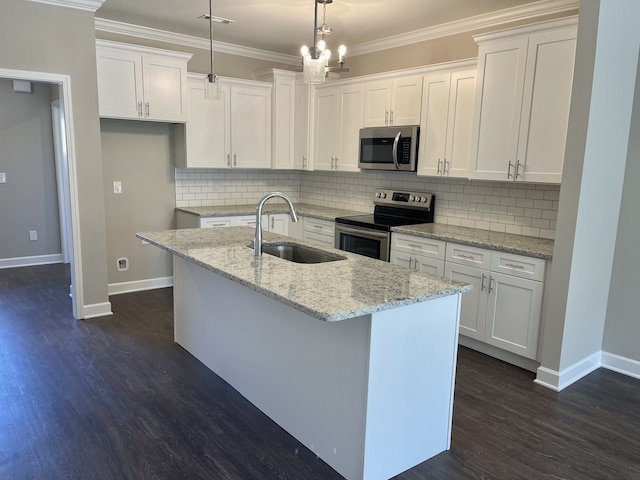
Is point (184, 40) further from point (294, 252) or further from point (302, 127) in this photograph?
point (294, 252)

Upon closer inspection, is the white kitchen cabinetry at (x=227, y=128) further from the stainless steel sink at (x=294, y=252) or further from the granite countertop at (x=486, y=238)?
the stainless steel sink at (x=294, y=252)

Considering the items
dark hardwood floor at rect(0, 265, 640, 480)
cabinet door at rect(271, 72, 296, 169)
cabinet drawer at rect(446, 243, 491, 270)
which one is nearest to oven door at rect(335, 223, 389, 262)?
cabinet drawer at rect(446, 243, 491, 270)

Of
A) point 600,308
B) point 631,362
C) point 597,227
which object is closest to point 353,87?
point 597,227

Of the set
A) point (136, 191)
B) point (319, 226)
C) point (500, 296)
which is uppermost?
point (136, 191)

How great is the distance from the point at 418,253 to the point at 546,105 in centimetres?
148

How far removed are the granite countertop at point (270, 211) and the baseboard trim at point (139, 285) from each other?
88 cm

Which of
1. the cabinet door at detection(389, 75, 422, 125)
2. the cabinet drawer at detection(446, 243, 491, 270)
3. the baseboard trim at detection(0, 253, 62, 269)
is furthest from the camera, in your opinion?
the baseboard trim at detection(0, 253, 62, 269)

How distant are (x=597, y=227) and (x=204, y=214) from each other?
11.5ft

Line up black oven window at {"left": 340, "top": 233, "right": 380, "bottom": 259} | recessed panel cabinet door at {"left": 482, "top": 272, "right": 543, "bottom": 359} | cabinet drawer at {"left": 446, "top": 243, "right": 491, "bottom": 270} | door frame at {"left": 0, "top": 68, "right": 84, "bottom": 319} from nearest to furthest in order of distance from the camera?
recessed panel cabinet door at {"left": 482, "top": 272, "right": 543, "bottom": 359}, cabinet drawer at {"left": 446, "top": 243, "right": 491, "bottom": 270}, door frame at {"left": 0, "top": 68, "right": 84, "bottom": 319}, black oven window at {"left": 340, "top": 233, "right": 380, "bottom": 259}

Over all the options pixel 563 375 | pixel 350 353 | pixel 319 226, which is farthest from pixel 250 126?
pixel 563 375

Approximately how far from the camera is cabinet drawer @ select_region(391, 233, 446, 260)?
3.84 m

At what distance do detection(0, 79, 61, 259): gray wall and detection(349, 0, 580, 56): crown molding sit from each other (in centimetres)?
412

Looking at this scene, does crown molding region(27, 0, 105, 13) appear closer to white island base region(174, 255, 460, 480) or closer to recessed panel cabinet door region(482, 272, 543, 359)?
white island base region(174, 255, 460, 480)

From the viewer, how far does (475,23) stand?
162 inches
